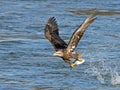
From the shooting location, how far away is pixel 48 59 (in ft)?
44.0

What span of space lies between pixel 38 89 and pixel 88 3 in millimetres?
9350

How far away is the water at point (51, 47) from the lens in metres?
11.7

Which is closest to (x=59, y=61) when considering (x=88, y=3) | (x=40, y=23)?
(x=40, y=23)

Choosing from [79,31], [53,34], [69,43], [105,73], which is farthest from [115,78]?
[79,31]

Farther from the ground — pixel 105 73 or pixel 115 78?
pixel 115 78

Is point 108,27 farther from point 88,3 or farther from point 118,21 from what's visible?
point 88,3

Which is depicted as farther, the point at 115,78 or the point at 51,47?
the point at 51,47

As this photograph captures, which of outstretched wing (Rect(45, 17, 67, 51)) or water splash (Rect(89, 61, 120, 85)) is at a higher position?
outstretched wing (Rect(45, 17, 67, 51))

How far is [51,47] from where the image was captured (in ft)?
48.0

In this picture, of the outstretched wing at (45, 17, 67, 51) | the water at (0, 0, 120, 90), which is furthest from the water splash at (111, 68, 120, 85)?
the outstretched wing at (45, 17, 67, 51)

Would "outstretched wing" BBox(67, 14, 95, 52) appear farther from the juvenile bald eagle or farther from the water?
the water

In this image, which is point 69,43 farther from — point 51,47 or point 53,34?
point 51,47

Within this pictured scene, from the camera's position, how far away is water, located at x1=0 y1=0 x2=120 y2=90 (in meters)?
11.7

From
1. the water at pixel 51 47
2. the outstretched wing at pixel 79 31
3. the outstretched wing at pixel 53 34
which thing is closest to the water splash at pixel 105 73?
the water at pixel 51 47
